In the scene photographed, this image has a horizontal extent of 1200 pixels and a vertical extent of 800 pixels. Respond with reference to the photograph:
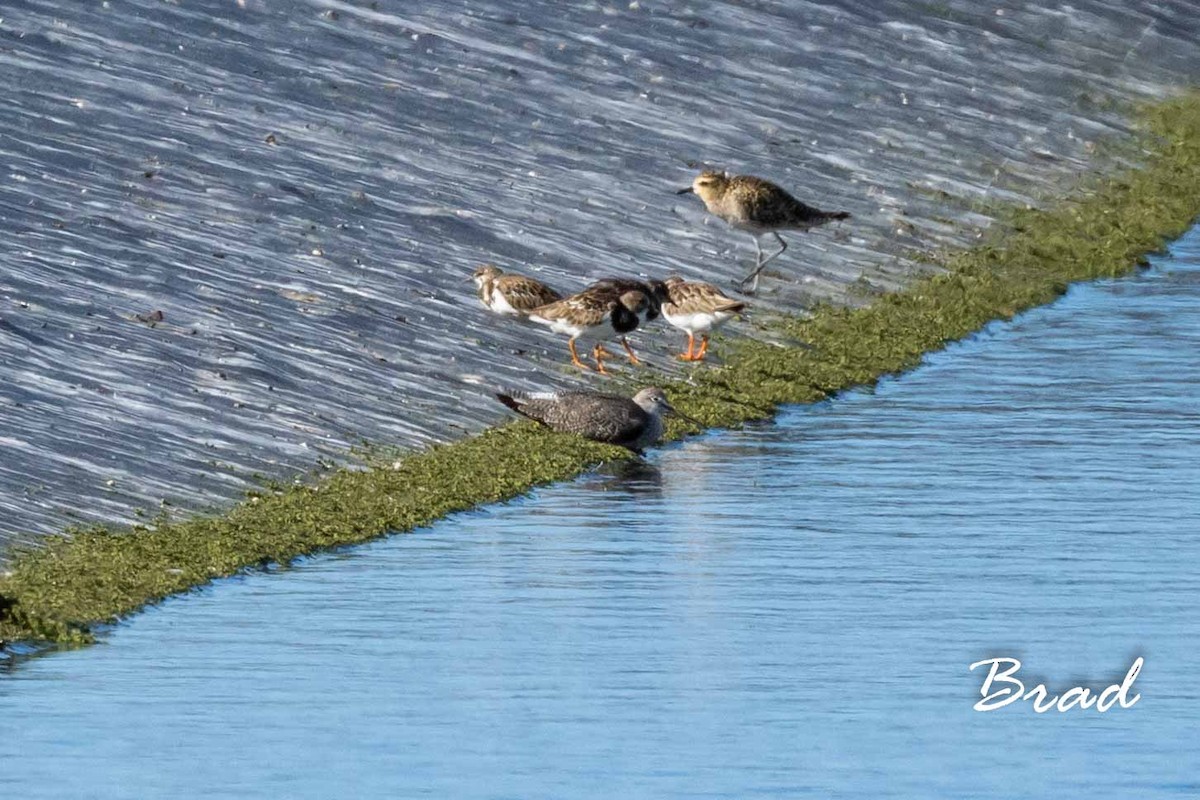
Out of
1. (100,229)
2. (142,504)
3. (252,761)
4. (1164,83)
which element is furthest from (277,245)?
(1164,83)

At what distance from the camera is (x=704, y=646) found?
15.7m

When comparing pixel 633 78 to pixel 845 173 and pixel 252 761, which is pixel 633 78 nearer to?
pixel 845 173

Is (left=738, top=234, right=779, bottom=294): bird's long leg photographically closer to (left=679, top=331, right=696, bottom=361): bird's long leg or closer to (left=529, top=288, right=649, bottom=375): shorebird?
(left=679, top=331, right=696, bottom=361): bird's long leg

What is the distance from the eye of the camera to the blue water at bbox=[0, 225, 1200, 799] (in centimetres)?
1355

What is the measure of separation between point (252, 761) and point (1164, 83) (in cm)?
3047

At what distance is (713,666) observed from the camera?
15289 mm

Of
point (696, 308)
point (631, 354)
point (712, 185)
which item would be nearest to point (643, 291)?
point (696, 308)

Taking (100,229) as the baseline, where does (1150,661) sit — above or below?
above

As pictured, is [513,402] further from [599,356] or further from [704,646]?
[704,646]

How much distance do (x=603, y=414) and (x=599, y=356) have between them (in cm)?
334

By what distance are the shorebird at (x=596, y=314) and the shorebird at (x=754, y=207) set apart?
148 inches

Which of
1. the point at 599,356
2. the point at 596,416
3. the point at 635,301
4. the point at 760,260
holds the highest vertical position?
the point at 635,301

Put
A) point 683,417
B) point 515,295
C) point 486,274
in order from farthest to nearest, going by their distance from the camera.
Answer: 1. point 486,274
2. point 515,295
3. point 683,417
